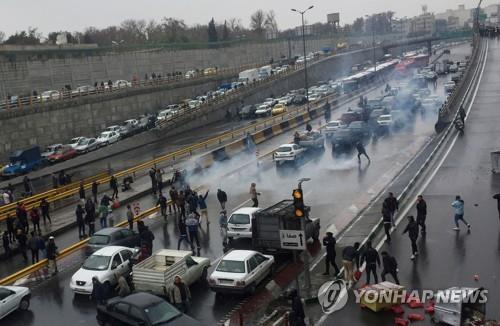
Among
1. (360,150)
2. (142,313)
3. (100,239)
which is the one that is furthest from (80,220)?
(360,150)

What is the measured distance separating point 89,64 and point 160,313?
54672 millimetres

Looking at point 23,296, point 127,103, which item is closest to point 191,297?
point 23,296

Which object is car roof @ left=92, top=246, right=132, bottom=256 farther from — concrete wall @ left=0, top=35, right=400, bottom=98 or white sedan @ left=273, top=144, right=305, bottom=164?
concrete wall @ left=0, top=35, right=400, bottom=98

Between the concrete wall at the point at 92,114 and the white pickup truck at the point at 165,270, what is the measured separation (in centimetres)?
3121

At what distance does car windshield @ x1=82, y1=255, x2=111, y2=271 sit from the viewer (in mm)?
18484

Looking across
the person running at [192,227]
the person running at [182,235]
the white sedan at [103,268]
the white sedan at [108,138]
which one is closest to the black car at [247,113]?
the white sedan at [108,138]

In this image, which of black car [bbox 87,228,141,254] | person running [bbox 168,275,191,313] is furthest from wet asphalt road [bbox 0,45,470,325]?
black car [bbox 87,228,141,254]

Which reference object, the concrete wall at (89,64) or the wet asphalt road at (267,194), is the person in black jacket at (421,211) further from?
the concrete wall at (89,64)

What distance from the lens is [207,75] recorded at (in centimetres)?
7894

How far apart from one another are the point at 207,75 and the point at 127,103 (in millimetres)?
20582

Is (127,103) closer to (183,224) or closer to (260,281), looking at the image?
(183,224)

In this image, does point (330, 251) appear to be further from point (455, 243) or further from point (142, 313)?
point (142, 313)

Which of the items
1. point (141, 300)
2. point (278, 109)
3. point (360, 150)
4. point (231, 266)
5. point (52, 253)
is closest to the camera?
point (141, 300)

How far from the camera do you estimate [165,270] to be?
17.0 m
